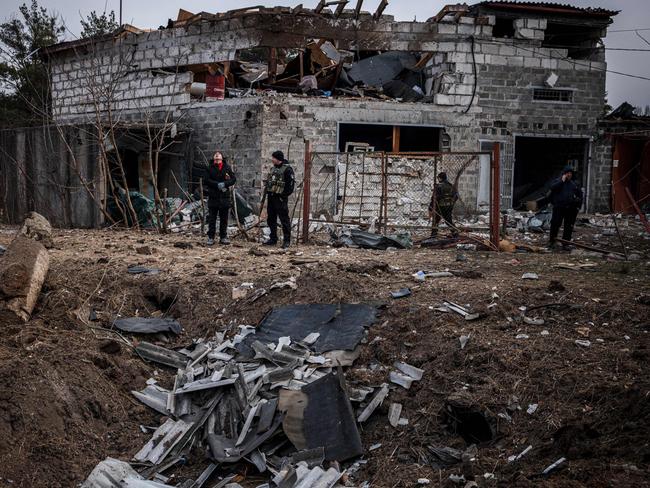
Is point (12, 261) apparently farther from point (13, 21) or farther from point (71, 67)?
point (13, 21)

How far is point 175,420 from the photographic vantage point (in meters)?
5.93

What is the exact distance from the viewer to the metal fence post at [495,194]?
403 inches

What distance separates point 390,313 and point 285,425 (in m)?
1.91

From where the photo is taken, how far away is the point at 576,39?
18.8m

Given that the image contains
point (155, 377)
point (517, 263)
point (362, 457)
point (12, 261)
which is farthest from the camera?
point (517, 263)

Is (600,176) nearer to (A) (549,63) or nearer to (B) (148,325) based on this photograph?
(A) (549,63)

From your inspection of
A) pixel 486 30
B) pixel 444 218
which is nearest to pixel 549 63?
pixel 486 30

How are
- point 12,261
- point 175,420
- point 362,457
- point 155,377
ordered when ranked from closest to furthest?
point 362,457
point 175,420
point 155,377
point 12,261

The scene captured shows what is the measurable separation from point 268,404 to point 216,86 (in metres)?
12.3

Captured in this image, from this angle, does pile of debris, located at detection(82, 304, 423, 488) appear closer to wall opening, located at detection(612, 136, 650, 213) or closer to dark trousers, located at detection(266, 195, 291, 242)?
dark trousers, located at detection(266, 195, 291, 242)

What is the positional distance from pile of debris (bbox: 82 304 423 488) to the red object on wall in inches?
423

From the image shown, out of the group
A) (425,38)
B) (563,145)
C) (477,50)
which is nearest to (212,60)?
(425,38)

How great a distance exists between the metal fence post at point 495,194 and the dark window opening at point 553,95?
820cm

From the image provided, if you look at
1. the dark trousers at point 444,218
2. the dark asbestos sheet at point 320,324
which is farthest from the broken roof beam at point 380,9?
the dark asbestos sheet at point 320,324
